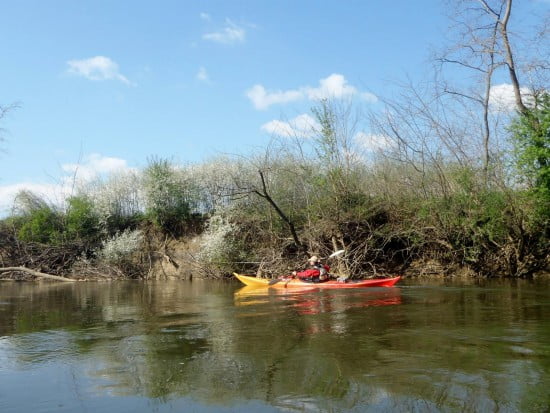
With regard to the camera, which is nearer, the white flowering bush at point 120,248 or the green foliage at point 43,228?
the white flowering bush at point 120,248

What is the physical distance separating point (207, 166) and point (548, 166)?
1719cm

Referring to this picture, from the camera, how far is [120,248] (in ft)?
86.6

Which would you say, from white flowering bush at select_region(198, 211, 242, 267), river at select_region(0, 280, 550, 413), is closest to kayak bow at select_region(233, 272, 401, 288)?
river at select_region(0, 280, 550, 413)

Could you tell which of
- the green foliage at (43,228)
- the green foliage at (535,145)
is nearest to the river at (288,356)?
the green foliage at (535,145)

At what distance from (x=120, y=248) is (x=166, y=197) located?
3576 mm

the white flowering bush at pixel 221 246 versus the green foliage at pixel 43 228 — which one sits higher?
the green foliage at pixel 43 228

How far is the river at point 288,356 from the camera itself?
584 centimetres

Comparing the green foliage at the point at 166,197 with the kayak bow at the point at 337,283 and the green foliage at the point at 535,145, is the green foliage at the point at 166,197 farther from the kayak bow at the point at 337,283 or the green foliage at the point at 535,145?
the green foliage at the point at 535,145

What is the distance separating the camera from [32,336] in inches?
404

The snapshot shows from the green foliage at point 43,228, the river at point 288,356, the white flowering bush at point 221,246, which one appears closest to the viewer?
the river at point 288,356

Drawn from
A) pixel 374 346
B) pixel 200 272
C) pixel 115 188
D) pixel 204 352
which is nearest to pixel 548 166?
pixel 374 346

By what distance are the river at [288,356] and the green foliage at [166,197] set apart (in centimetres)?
1356

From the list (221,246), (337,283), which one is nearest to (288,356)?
(337,283)

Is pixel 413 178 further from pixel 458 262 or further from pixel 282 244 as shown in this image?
pixel 282 244
